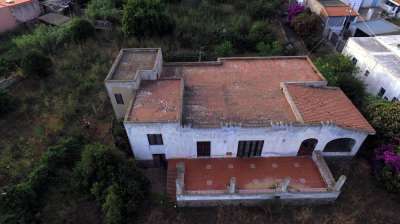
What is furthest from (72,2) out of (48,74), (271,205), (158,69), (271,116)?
(271,205)

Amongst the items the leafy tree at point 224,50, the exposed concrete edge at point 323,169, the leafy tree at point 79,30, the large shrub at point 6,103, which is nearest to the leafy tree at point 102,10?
the leafy tree at point 79,30

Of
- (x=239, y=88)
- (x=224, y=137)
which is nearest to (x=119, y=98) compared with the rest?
(x=224, y=137)

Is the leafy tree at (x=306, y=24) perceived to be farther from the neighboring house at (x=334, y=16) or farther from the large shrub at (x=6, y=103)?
the large shrub at (x=6, y=103)

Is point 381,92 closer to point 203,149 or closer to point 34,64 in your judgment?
point 203,149

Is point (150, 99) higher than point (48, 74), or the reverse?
point (150, 99)

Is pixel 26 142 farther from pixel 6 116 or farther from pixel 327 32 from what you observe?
pixel 327 32
